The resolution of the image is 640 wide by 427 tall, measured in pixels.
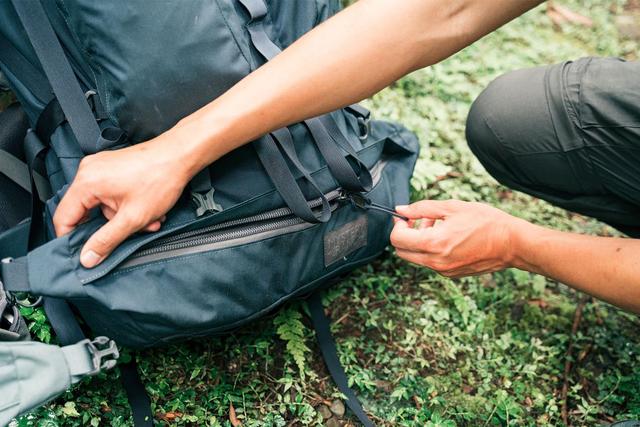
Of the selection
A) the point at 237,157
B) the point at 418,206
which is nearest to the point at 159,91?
the point at 237,157

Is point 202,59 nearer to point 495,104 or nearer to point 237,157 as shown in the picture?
point 237,157

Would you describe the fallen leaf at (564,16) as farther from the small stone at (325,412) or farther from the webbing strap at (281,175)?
the small stone at (325,412)

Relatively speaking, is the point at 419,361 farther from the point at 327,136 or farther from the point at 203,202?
the point at 203,202

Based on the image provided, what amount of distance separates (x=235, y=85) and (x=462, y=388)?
1.42m

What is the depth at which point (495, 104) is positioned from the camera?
240 cm

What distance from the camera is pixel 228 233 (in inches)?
75.2

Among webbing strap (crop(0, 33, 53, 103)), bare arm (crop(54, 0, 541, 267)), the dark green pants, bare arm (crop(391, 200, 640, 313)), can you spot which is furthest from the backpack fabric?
the dark green pants

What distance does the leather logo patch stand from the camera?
2.13 meters

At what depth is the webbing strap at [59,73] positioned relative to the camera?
1781mm

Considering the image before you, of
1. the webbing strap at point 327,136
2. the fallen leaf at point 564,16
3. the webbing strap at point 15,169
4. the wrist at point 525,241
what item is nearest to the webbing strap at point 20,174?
the webbing strap at point 15,169

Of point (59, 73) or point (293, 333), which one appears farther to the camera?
point (293, 333)

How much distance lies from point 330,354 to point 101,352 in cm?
84

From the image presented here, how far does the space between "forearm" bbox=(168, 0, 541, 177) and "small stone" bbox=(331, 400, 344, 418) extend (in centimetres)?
105

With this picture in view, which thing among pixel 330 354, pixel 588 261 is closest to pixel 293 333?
pixel 330 354
